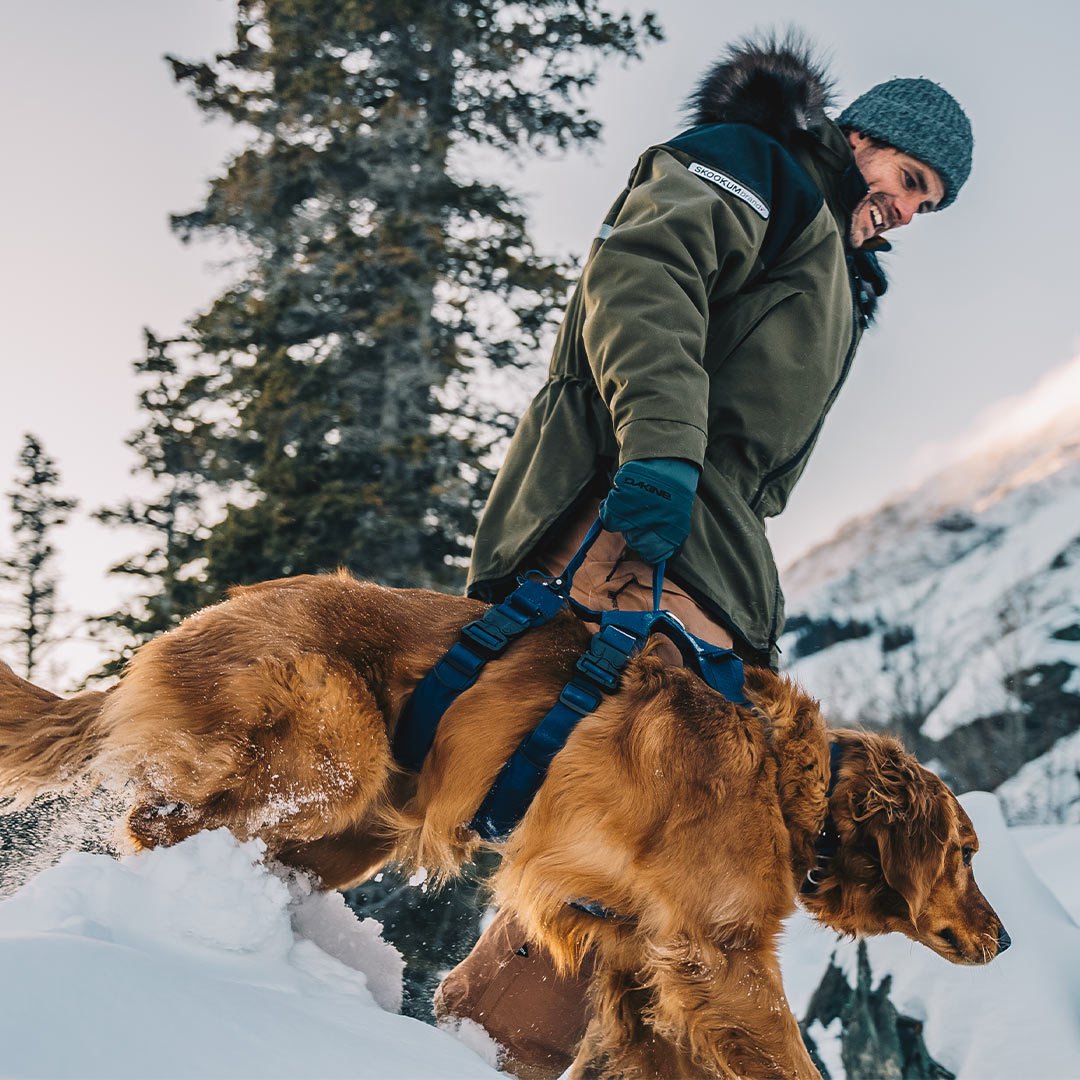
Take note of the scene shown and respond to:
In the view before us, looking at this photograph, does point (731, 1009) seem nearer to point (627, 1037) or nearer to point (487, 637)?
point (627, 1037)

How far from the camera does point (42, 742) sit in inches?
95.8

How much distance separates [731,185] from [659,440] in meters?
0.78

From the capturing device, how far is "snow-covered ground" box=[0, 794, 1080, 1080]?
131 cm

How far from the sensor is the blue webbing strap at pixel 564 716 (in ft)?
7.57

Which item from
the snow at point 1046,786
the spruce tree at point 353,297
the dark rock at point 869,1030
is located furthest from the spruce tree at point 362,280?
the snow at point 1046,786

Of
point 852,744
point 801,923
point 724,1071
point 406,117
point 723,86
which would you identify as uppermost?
point 406,117

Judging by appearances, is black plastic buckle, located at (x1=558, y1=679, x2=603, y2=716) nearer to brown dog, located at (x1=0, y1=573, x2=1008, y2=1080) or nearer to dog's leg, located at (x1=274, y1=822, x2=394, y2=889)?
brown dog, located at (x1=0, y1=573, x2=1008, y2=1080)

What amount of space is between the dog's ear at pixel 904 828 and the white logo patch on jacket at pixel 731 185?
1.59 metres

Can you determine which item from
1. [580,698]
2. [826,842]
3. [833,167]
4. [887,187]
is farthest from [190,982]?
[887,187]

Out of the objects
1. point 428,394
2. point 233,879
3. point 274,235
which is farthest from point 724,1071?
point 274,235

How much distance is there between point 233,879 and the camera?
6.97ft

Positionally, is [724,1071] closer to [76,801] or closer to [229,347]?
[76,801]

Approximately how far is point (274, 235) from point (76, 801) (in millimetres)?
9307

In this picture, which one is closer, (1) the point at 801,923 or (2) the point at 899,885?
(2) the point at 899,885
